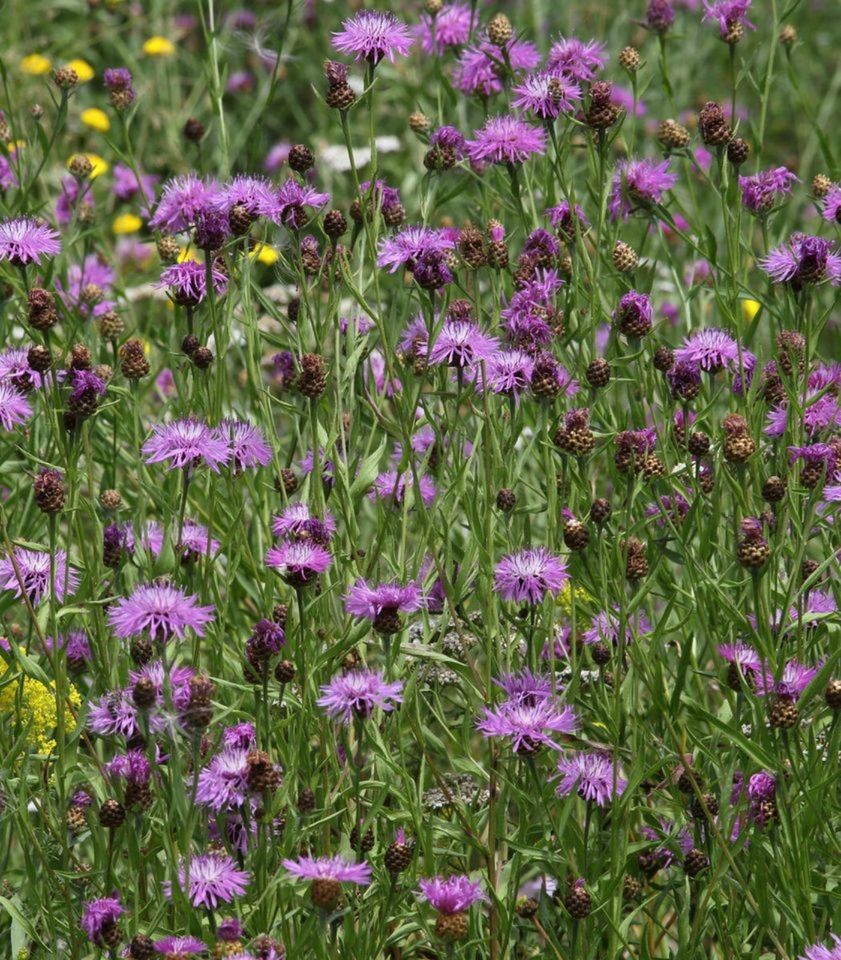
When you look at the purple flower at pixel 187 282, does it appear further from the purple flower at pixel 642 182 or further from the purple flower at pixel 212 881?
the purple flower at pixel 212 881

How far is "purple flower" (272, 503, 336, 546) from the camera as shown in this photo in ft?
7.04

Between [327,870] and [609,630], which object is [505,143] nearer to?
[609,630]

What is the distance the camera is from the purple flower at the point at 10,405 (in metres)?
2.36

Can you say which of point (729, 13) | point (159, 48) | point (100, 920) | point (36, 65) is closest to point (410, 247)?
point (729, 13)

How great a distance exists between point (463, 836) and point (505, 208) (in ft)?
4.43

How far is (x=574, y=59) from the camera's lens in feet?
9.01

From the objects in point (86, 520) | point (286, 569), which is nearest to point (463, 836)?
point (286, 569)

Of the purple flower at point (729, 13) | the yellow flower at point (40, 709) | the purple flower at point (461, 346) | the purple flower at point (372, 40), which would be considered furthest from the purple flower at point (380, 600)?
the purple flower at point (729, 13)

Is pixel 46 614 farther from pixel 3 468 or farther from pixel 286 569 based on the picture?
pixel 286 569

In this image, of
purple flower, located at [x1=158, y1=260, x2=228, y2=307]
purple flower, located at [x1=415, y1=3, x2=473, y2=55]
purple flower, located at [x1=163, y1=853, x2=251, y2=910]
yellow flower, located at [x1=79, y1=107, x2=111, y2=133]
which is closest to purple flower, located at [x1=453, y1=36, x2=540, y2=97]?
purple flower, located at [x1=415, y1=3, x2=473, y2=55]

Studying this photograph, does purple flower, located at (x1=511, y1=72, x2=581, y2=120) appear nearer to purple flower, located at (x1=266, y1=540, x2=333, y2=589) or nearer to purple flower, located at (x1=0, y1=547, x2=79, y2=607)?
purple flower, located at (x1=266, y1=540, x2=333, y2=589)

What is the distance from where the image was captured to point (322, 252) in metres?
2.51

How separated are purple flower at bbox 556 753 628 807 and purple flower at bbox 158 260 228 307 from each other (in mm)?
930

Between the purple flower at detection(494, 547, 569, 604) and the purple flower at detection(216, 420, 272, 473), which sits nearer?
the purple flower at detection(494, 547, 569, 604)
